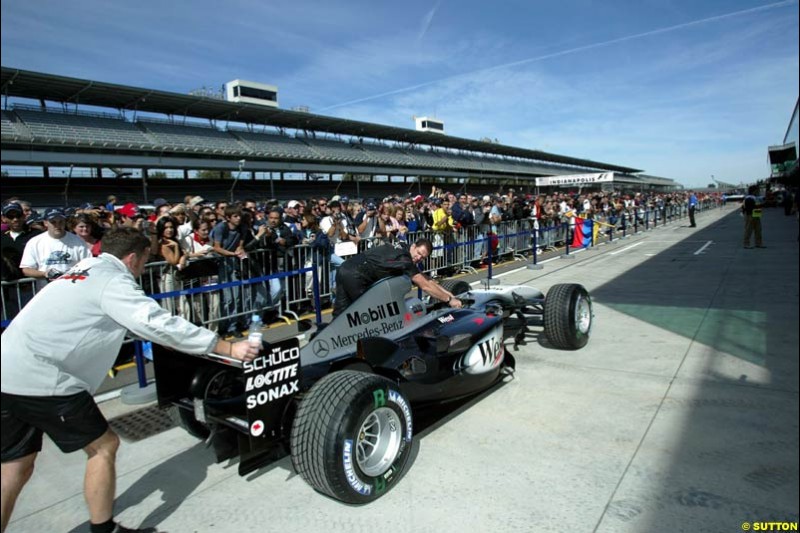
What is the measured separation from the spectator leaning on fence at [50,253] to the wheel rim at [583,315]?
18.0ft

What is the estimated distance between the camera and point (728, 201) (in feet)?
236

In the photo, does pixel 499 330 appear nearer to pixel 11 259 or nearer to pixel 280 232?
pixel 280 232

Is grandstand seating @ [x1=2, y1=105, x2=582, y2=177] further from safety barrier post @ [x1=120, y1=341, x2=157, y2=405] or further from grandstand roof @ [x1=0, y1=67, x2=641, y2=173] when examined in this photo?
safety barrier post @ [x1=120, y1=341, x2=157, y2=405]

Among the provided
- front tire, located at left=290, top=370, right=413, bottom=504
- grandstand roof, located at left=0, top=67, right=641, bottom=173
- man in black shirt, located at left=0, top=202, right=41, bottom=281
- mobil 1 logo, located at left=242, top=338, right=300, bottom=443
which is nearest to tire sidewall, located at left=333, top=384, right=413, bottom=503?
front tire, located at left=290, top=370, right=413, bottom=504

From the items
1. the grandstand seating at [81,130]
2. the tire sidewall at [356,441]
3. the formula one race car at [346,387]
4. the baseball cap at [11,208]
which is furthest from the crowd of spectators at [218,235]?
the grandstand seating at [81,130]

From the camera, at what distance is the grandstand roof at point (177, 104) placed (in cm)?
3105

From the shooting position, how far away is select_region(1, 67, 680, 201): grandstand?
31.3m

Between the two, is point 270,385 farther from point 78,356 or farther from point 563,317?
point 563,317

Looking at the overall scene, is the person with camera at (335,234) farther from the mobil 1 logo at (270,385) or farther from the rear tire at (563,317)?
the mobil 1 logo at (270,385)

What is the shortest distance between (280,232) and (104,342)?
518 centimetres

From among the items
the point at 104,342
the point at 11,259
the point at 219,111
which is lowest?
the point at 104,342

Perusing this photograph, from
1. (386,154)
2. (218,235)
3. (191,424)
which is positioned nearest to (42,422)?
(191,424)

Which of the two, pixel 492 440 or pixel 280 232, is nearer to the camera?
pixel 492 440

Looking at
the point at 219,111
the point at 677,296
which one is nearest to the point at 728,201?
the point at 219,111
